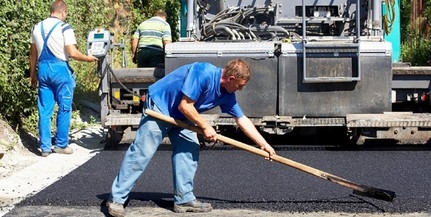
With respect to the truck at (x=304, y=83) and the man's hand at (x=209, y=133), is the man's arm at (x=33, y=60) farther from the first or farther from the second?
the man's hand at (x=209, y=133)

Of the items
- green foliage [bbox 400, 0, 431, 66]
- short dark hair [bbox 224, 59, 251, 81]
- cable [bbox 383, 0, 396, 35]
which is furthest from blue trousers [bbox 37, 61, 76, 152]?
green foliage [bbox 400, 0, 431, 66]

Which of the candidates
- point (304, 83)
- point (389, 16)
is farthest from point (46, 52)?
point (389, 16)

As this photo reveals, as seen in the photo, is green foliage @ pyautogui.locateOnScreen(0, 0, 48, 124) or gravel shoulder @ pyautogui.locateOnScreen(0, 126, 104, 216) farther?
green foliage @ pyautogui.locateOnScreen(0, 0, 48, 124)

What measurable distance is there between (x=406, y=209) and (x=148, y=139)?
1982mm

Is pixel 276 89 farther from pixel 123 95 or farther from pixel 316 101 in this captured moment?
pixel 123 95

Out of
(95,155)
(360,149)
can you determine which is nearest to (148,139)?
(95,155)

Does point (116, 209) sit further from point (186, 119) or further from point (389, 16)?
point (389, 16)

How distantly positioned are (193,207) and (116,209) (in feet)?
1.95

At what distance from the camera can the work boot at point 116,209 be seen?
6.88 m

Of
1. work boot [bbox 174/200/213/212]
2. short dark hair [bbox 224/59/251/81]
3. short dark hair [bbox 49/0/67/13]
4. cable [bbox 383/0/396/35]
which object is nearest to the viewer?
short dark hair [bbox 224/59/251/81]

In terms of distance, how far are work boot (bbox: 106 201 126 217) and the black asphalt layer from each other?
0.37 meters

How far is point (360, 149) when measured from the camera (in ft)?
33.7

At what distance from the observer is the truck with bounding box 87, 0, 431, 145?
9.98m

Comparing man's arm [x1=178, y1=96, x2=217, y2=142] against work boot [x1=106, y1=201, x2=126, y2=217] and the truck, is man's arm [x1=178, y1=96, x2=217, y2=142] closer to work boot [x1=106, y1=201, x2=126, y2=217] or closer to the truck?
work boot [x1=106, y1=201, x2=126, y2=217]
